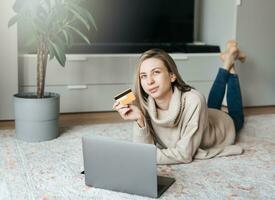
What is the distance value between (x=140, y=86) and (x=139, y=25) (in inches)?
58.5

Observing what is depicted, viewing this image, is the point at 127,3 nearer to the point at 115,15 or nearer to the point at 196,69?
the point at 115,15

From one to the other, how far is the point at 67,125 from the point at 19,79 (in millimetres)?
470

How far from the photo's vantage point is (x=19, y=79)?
2832mm

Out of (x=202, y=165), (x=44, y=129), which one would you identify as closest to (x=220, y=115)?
(x=202, y=165)

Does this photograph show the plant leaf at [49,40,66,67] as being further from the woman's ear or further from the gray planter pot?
the woman's ear

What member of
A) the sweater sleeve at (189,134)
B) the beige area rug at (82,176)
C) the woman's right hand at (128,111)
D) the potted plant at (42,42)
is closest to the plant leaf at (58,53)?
the potted plant at (42,42)

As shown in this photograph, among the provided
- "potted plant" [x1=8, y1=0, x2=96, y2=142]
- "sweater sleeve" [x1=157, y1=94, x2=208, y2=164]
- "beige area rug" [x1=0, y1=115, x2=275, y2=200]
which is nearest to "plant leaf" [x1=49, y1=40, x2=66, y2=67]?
"potted plant" [x1=8, y1=0, x2=96, y2=142]

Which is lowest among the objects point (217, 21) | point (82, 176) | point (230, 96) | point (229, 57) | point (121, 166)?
point (82, 176)

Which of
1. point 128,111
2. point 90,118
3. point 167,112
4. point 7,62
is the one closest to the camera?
point 128,111

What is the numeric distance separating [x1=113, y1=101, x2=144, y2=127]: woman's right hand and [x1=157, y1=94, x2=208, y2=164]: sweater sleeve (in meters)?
0.20

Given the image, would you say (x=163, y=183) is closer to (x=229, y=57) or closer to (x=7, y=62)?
(x=229, y=57)

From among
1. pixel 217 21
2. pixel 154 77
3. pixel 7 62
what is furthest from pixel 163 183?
pixel 217 21

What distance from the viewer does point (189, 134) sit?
72.8 inches

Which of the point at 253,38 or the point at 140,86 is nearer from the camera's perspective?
the point at 140,86
